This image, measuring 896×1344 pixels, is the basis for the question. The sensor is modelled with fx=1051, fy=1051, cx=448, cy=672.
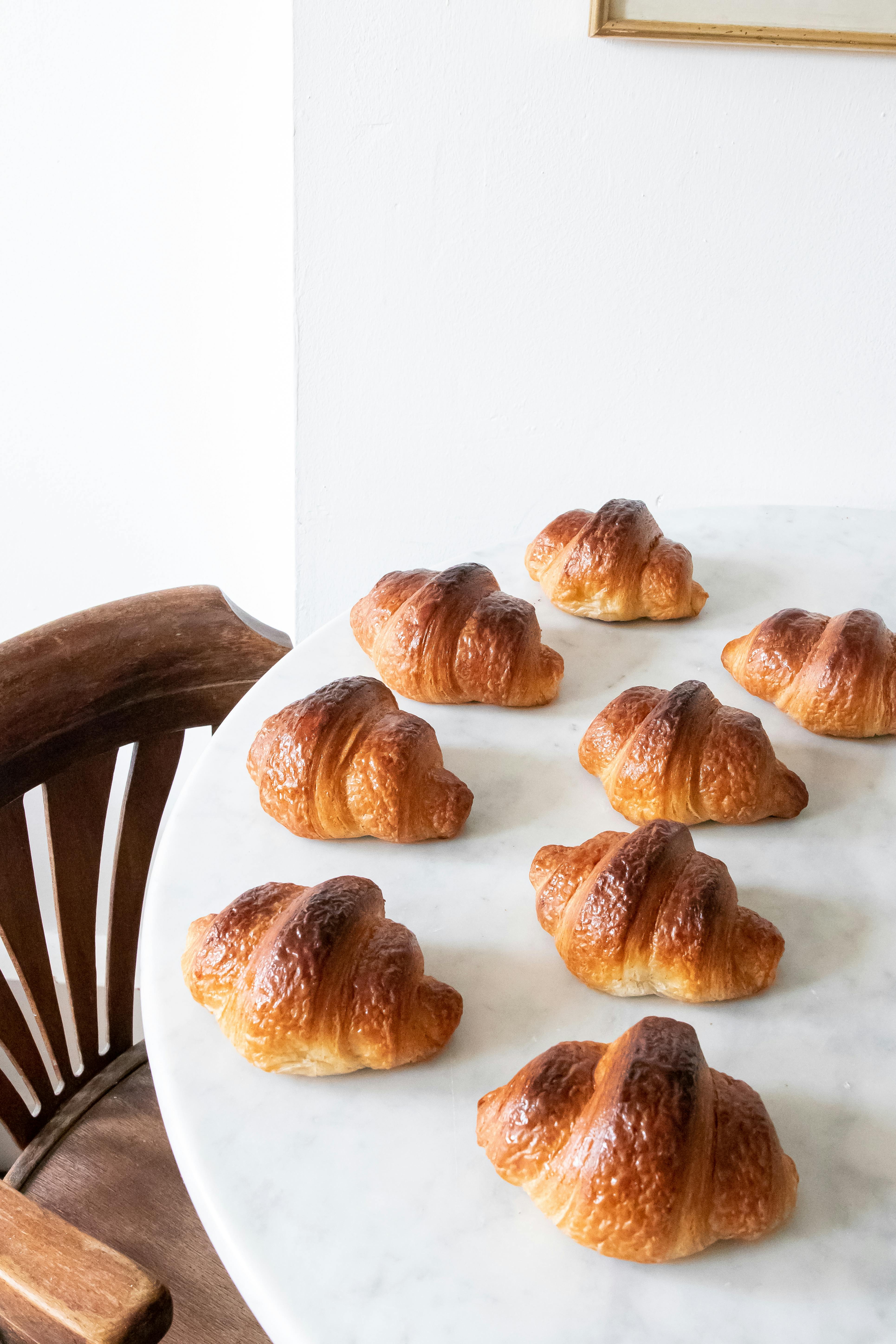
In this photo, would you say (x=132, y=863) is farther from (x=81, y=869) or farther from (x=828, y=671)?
(x=828, y=671)

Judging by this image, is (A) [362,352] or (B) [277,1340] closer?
(B) [277,1340]

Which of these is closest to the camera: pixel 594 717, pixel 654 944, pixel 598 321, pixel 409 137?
pixel 654 944

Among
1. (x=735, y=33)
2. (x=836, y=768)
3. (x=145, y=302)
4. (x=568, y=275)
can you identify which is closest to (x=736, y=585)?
(x=836, y=768)

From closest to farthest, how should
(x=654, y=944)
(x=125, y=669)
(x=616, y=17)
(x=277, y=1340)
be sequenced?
1. (x=277, y=1340)
2. (x=654, y=944)
3. (x=125, y=669)
4. (x=616, y=17)

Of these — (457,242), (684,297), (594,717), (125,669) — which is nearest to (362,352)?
(457,242)

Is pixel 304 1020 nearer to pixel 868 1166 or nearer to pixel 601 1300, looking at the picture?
pixel 601 1300
